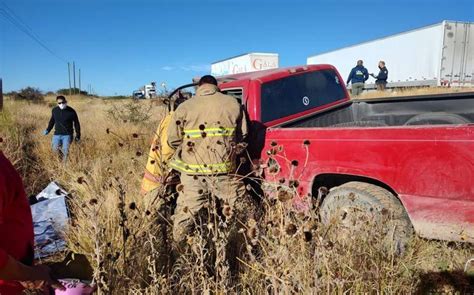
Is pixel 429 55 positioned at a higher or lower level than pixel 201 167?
higher

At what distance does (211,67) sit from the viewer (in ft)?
121

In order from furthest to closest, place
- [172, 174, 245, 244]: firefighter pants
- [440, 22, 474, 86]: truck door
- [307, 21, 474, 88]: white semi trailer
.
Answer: [307, 21, 474, 88]: white semi trailer → [440, 22, 474, 86]: truck door → [172, 174, 245, 244]: firefighter pants

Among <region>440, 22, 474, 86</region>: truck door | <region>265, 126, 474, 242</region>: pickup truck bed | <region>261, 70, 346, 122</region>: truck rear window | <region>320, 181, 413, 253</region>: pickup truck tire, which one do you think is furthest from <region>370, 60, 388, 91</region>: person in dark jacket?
<region>320, 181, 413, 253</region>: pickup truck tire

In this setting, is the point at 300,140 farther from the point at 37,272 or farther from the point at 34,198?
the point at 34,198

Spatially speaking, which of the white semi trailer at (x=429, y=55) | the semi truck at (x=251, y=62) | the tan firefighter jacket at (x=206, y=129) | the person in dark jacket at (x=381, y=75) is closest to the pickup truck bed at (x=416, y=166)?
the tan firefighter jacket at (x=206, y=129)

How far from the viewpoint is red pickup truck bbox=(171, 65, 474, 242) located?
2.64 metres

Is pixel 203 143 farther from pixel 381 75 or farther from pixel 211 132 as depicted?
pixel 381 75

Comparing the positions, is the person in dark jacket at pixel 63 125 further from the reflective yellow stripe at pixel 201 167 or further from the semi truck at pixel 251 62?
the semi truck at pixel 251 62

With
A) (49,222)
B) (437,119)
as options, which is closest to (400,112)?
(437,119)

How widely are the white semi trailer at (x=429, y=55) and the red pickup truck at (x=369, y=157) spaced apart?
1683 centimetres

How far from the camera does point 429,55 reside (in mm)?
19969

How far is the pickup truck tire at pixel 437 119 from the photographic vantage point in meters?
4.46

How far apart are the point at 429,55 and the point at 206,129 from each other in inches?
800

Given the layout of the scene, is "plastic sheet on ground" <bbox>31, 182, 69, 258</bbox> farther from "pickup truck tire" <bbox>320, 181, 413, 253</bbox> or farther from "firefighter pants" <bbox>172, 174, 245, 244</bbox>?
"pickup truck tire" <bbox>320, 181, 413, 253</bbox>
